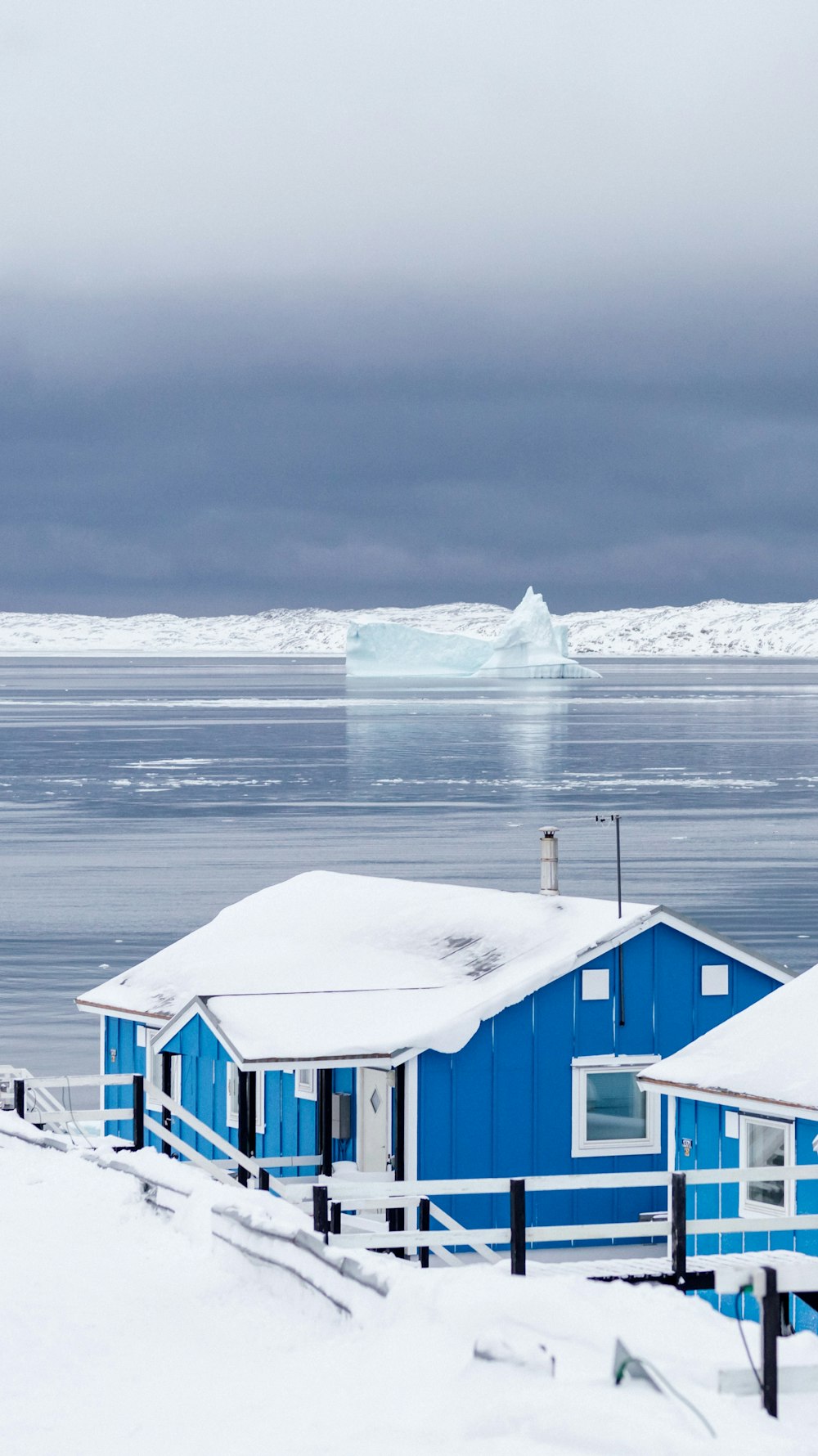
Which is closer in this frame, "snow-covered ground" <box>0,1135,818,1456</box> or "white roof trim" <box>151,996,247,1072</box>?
"snow-covered ground" <box>0,1135,818,1456</box>

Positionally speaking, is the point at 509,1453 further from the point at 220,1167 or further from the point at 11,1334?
the point at 220,1167

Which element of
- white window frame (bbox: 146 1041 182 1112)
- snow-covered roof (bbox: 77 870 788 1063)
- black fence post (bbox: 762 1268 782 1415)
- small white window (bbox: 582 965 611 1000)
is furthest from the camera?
white window frame (bbox: 146 1041 182 1112)

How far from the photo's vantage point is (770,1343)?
7.82 metres

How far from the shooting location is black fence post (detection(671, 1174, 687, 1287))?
10164mm

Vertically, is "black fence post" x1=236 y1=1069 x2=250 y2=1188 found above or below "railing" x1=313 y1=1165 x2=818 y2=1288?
below

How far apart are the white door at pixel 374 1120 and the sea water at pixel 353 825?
12805mm

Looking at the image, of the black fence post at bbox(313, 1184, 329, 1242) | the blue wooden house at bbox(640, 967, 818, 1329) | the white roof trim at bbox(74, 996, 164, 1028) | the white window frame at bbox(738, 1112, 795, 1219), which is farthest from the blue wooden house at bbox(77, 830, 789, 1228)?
the black fence post at bbox(313, 1184, 329, 1242)

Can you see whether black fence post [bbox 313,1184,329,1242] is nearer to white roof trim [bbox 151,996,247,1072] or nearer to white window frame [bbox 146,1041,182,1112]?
white roof trim [bbox 151,996,247,1072]

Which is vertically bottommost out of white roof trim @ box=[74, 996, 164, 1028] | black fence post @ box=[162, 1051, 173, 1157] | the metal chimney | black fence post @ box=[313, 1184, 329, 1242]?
black fence post @ box=[162, 1051, 173, 1157]

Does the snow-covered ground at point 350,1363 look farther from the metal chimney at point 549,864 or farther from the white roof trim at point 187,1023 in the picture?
the metal chimney at point 549,864

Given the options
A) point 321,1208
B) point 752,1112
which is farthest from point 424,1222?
point 752,1112

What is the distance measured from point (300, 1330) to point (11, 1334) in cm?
166

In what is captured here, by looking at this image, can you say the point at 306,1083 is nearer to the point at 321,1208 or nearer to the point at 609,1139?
the point at 609,1139

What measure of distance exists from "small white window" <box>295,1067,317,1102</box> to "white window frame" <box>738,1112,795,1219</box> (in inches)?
168
